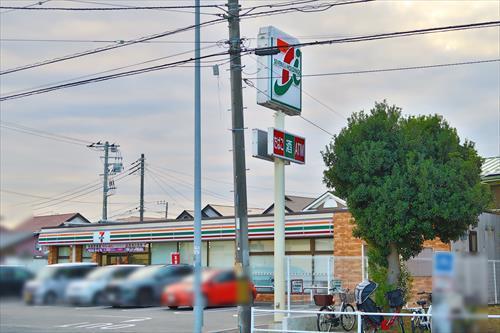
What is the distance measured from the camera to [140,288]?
2.30 metres

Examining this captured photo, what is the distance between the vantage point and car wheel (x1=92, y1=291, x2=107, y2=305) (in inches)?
85.9

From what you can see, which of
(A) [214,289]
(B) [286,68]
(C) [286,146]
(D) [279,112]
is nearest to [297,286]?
(C) [286,146]

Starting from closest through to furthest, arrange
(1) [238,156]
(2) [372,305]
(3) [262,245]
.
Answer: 1. (2) [372,305]
2. (1) [238,156]
3. (3) [262,245]

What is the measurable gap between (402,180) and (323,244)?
613 inches

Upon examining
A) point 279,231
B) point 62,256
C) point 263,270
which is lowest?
point 263,270

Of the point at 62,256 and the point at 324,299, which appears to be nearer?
the point at 62,256

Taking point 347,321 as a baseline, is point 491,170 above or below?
above

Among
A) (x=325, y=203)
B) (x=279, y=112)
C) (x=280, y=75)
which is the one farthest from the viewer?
(x=325, y=203)

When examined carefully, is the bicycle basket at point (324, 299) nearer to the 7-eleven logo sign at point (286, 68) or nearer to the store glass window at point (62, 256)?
the 7-eleven logo sign at point (286, 68)

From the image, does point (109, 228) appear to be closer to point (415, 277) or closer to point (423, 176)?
point (415, 277)

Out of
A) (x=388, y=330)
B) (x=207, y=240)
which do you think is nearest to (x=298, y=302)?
(x=207, y=240)

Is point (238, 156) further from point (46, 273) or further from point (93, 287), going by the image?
point (46, 273)

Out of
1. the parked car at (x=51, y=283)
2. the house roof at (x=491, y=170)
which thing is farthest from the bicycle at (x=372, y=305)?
the house roof at (x=491, y=170)

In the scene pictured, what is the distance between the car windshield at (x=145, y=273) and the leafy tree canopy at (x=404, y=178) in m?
19.8
